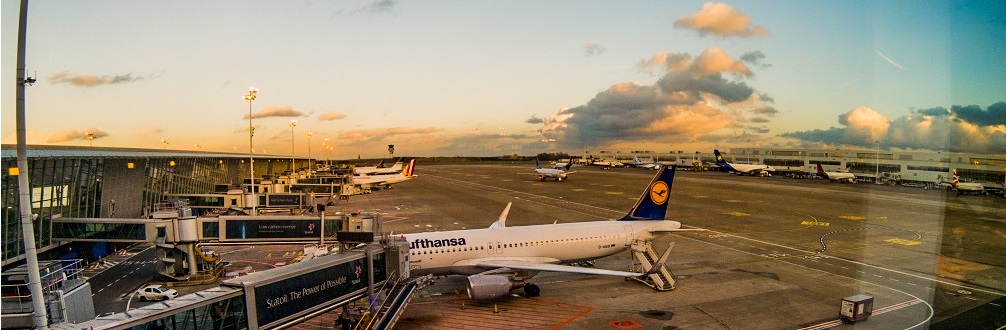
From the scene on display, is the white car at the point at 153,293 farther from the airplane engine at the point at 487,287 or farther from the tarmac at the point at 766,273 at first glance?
the airplane engine at the point at 487,287

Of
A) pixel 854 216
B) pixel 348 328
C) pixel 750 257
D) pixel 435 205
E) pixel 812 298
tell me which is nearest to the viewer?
pixel 348 328

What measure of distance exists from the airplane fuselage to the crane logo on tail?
1.46 meters

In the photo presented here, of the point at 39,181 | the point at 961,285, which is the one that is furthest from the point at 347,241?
the point at 961,285

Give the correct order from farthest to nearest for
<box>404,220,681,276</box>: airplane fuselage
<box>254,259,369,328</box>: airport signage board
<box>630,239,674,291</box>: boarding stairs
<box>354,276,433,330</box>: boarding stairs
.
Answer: <box>630,239,674,291</box>: boarding stairs → <box>404,220,681,276</box>: airplane fuselage → <box>354,276,433,330</box>: boarding stairs → <box>254,259,369,328</box>: airport signage board

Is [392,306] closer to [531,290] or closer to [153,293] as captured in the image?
[531,290]

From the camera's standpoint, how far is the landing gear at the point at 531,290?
88.3ft

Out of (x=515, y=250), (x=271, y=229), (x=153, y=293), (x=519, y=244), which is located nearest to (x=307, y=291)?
(x=515, y=250)

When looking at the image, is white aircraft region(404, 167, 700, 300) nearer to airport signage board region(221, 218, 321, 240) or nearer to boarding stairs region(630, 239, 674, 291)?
boarding stairs region(630, 239, 674, 291)

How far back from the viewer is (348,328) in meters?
20.9

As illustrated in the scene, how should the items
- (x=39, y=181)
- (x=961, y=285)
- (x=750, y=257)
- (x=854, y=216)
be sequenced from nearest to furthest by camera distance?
(x=961, y=285) → (x=39, y=181) → (x=750, y=257) → (x=854, y=216)

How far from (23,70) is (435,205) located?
2516 inches

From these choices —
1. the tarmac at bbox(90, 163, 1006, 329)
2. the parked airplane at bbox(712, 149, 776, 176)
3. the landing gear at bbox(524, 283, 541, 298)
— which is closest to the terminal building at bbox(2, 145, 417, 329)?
the tarmac at bbox(90, 163, 1006, 329)

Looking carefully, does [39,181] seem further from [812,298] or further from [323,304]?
[812,298]

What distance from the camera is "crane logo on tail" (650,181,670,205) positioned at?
3209 cm
